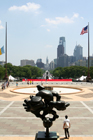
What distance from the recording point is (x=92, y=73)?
7081cm

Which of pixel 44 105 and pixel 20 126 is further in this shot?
pixel 20 126

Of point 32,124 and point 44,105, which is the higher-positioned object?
point 44,105

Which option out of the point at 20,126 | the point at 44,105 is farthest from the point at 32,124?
the point at 44,105

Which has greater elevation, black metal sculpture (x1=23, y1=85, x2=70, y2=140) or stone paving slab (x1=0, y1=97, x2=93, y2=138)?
black metal sculpture (x1=23, y1=85, x2=70, y2=140)

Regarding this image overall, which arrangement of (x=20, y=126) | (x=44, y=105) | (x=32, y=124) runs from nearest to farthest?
(x=44, y=105) → (x=20, y=126) → (x=32, y=124)

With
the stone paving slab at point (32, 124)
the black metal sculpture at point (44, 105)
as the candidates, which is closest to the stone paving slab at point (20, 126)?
the stone paving slab at point (32, 124)

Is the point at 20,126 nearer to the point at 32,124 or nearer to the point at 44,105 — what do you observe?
the point at 32,124

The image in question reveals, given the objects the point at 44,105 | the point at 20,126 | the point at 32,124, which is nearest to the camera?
the point at 44,105

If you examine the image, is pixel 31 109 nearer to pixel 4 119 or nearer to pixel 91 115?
pixel 4 119

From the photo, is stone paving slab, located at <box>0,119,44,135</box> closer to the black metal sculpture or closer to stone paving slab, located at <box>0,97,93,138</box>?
stone paving slab, located at <box>0,97,93,138</box>

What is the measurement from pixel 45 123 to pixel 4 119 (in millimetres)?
6263

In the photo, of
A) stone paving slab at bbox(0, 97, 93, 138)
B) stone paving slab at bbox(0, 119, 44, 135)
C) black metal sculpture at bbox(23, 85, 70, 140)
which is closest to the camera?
black metal sculpture at bbox(23, 85, 70, 140)

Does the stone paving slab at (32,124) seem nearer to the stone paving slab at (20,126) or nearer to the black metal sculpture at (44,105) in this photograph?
the stone paving slab at (20,126)

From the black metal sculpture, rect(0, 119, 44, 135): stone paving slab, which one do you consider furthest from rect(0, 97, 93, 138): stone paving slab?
the black metal sculpture
